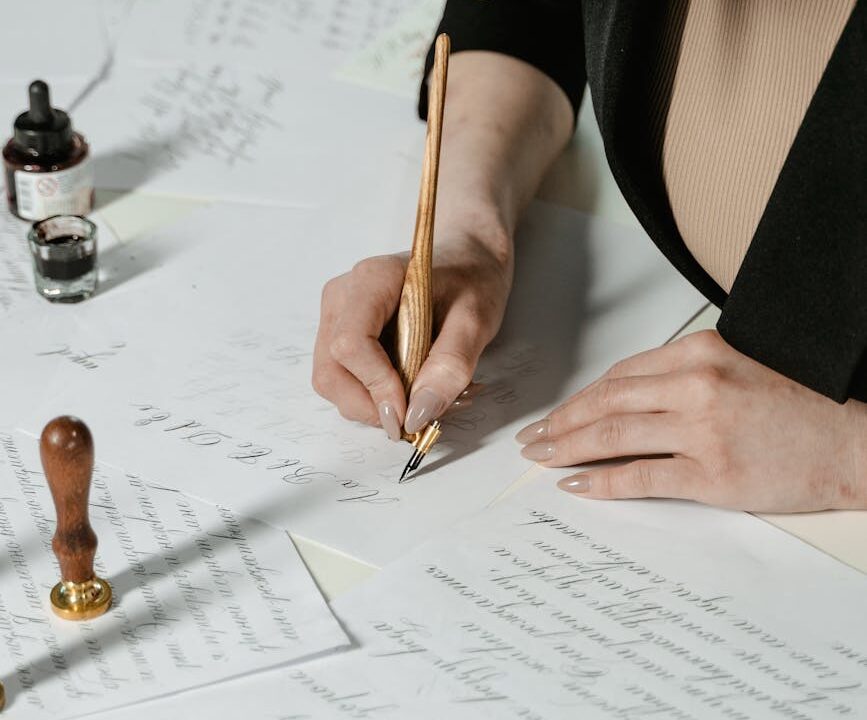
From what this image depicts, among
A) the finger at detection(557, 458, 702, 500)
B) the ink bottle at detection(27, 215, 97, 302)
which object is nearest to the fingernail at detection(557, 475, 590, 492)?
the finger at detection(557, 458, 702, 500)

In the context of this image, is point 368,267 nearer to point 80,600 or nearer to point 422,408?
point 422,408

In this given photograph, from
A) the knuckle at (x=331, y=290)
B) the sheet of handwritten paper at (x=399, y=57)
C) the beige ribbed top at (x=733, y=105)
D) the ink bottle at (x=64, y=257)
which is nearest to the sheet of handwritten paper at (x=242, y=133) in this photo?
the sheet of handwritten paper at (x=399, y=57)

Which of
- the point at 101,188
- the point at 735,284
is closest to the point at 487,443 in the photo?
the point at 735,284

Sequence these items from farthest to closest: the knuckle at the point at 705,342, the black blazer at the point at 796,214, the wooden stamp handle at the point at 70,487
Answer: the knuckle at the point at 705,342 → the black blazer at the point at 796,214 → the wooden stamp handle at the point at 70,487

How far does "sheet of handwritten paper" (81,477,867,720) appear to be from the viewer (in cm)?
77

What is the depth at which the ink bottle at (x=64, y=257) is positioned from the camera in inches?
43.6

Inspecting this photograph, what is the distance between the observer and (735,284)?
94 cm

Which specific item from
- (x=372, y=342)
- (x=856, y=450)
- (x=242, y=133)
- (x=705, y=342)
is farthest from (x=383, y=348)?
(x=242, y=133)

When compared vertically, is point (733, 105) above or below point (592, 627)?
above

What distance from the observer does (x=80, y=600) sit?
0.80 m

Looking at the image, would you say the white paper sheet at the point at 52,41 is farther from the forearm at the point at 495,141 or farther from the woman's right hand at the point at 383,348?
the woman's right hand at the point at 383,348

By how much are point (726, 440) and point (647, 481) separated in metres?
0.07

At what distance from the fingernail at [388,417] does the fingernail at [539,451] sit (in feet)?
0.34

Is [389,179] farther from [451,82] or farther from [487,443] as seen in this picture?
[487,443]
